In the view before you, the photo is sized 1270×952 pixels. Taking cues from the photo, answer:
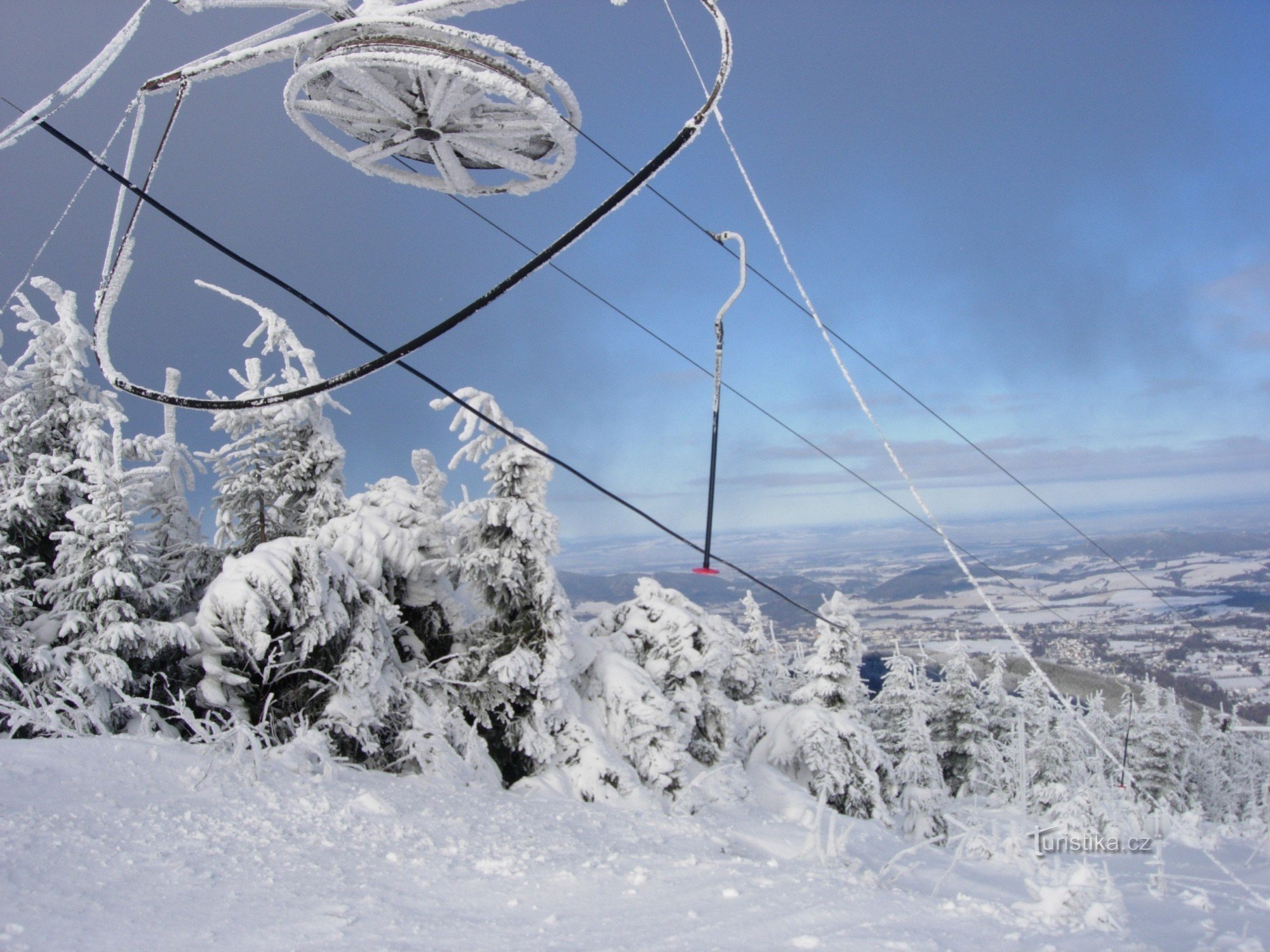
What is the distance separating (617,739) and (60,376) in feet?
44.9

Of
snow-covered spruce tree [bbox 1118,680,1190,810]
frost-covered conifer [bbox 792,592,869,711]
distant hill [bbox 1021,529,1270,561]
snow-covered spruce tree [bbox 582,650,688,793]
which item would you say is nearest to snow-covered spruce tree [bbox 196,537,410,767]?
snow-covered spruce tree [bbox 582,650,688,793]

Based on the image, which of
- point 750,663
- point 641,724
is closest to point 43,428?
point 641,724

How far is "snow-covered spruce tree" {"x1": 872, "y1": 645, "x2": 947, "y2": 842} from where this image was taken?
2581 cm

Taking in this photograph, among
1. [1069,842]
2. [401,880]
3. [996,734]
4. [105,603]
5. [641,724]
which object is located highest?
[105,603]

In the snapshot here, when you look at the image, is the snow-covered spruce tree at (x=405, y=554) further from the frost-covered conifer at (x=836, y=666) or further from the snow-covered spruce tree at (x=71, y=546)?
the frost-covered conifer at (x=836, y=666)

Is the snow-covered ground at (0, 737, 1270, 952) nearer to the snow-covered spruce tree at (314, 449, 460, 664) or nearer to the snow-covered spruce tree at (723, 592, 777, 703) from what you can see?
the snow-covered spruce tree at (314, 449, 460, 664)

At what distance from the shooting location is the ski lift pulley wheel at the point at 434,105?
4555 mm

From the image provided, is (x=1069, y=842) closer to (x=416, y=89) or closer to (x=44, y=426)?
(x=416, y=89)

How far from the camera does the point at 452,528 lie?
15719 millimetres

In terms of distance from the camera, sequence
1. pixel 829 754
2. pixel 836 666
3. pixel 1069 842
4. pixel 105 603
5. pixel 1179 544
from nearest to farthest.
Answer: pixel 1069 842, pixel 105 603, pixel 829 754, pixel 836 666, pixel 1179 544

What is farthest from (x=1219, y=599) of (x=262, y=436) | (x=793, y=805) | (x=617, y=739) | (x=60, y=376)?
(x=60, y=376)

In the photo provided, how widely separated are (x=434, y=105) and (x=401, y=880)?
5.92 meters

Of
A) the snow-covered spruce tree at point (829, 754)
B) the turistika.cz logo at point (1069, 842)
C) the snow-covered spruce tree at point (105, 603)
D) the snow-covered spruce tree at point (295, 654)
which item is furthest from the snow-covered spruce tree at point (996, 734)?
the snow-covered spruce tree at point (105, 603)

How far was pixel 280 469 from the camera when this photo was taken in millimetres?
17719
